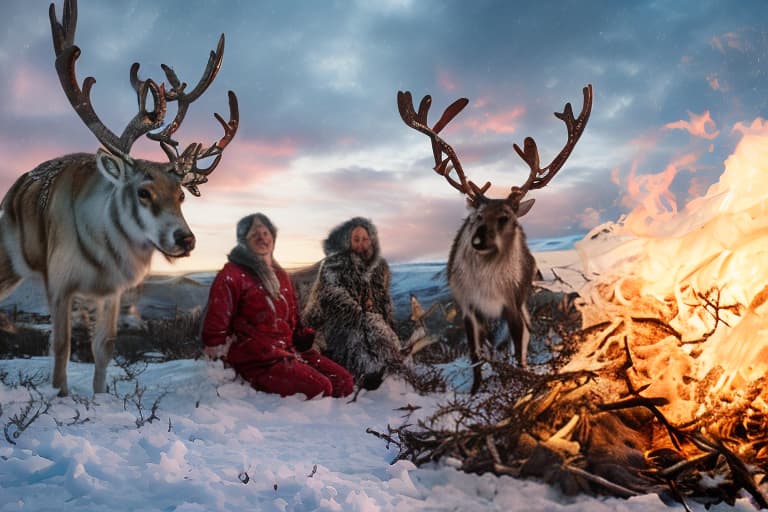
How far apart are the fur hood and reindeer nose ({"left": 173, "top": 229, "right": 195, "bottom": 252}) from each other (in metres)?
1.41

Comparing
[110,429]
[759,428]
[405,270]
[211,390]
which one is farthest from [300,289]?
[759,428]

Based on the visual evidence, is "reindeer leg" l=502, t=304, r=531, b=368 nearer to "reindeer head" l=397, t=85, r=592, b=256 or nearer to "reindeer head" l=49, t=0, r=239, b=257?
"reindeer head" l=397, t=85, r=592, b=256

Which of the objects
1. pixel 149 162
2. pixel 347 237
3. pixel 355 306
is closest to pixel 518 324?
pixel 355 306

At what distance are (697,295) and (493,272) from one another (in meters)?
2.61

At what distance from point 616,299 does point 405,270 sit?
17.2ft

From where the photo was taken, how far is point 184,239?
454cm

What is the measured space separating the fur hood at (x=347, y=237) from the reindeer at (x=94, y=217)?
3.88 feet

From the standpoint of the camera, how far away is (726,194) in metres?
2.48

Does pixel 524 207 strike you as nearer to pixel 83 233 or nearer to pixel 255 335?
pixel 255 335

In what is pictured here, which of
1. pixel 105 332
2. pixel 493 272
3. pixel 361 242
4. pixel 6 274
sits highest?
pixel 361 242

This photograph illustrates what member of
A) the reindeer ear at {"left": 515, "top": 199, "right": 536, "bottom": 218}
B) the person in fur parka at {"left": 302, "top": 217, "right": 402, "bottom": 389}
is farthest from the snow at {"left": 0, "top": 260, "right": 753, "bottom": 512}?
the reindeer ear at {"left": 515, "top": 199, "right": 536, "bottom": 218}

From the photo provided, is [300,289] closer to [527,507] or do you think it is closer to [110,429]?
[110,429]

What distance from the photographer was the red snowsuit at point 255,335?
16.1 ft

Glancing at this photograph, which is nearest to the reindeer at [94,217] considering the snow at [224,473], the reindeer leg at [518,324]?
the snow at [224,473]
